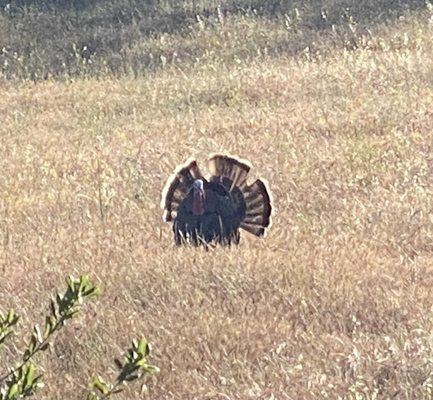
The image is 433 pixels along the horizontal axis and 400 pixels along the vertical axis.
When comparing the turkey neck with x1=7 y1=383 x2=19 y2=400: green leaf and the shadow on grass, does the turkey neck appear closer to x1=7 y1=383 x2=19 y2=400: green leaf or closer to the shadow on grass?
x1=7 y1=383 x2=19 y2=400: green leaf

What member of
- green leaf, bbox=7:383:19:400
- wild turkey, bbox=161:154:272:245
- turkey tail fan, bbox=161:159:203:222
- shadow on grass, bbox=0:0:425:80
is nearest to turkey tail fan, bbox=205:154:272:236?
wild turkey, bbox=161:154:272:245

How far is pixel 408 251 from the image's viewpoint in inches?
244

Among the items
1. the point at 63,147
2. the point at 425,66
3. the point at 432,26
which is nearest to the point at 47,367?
A: the point at 63,147

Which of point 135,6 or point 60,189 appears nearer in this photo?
point 60,189

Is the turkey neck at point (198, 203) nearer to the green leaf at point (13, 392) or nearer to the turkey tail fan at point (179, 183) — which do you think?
the turkey tail fan at point (179, 183)

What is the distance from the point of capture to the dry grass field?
15.7ft

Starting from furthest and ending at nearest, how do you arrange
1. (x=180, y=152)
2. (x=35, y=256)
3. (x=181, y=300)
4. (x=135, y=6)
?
(x=135, y=6), (x=180, y=152), (x=35, y=256), (x=181, y=300)

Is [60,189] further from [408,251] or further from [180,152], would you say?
[408,251]

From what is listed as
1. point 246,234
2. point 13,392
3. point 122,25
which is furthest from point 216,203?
point 122,25

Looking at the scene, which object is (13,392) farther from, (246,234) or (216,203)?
(246,234)

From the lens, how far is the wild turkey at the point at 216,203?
629 centimetres

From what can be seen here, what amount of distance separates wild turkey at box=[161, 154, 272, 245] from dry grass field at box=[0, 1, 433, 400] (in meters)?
0.12

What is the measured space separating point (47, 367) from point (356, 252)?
1874 millimetres

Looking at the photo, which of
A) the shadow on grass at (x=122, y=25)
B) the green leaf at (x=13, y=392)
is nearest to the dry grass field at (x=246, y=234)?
the shadow on grass at (x=122, y=25)
